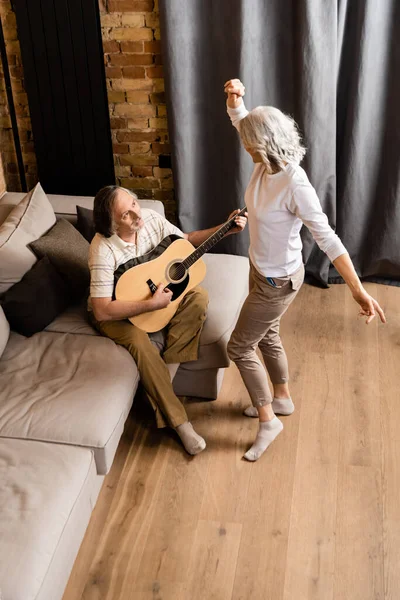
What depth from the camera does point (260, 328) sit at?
93.5 inches

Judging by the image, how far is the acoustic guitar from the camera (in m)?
2.48

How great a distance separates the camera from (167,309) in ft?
8.59

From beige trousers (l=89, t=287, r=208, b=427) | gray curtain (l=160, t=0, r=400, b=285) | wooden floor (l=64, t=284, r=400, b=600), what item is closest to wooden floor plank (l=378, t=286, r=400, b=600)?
wooden floor (l=64, t=284, r=400, b=600)

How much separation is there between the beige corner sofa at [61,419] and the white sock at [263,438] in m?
0.32

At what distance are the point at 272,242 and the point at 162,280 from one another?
1.77 feet

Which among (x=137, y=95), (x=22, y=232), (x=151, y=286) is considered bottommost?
(x=151, y=286)

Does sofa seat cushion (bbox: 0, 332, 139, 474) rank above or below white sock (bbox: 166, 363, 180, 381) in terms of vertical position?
above

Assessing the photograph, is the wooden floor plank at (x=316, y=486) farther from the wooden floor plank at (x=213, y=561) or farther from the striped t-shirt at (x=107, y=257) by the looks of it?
the striped t-shirt at (x=107, y=257)

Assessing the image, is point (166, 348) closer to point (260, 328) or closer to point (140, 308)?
point (140, 308)

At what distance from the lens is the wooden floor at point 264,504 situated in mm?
2100

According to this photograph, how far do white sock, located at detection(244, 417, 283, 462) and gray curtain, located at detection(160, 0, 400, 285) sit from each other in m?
1.31

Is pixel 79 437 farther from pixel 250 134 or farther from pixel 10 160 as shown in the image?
pixel 10 160

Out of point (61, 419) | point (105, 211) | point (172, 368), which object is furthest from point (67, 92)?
point (61, 419)

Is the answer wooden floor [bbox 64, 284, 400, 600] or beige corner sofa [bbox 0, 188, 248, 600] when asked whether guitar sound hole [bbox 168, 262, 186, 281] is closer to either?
beige corner sofa [bbox 0, 188, 248, 600]
